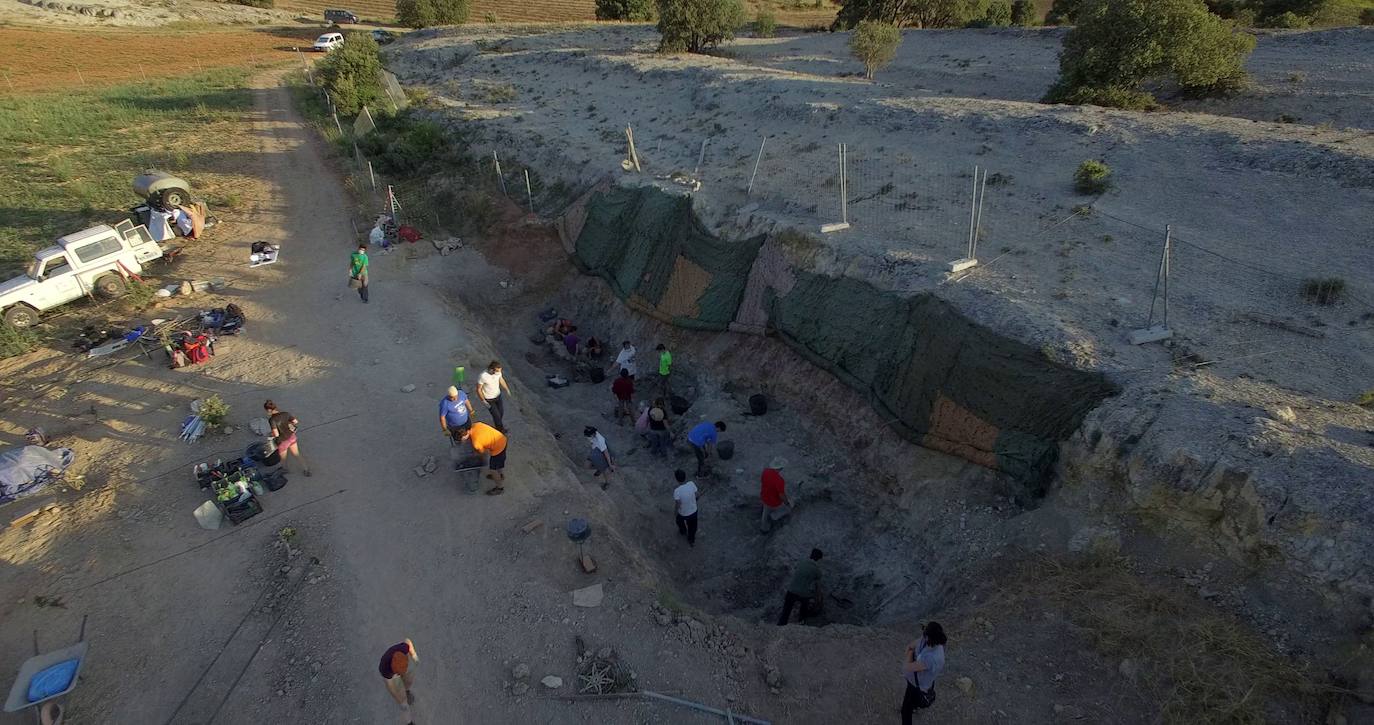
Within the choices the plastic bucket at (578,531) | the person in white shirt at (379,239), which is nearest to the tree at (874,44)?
the person in white shirt at (379,239)

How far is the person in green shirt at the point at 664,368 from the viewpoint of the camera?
1438cm

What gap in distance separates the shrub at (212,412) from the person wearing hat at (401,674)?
757cm

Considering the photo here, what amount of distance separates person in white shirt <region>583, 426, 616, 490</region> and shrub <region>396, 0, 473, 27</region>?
177ft

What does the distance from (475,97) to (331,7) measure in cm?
5075

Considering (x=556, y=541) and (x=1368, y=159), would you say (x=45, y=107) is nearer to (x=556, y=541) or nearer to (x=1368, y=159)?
(x=556, y=541)

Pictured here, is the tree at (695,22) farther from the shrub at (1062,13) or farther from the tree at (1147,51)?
the shrub at (1062,13)

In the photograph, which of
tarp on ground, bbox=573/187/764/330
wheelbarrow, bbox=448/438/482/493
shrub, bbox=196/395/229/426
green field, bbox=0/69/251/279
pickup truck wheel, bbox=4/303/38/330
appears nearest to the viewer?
wheelbarrow, bbox=448/438/482/493

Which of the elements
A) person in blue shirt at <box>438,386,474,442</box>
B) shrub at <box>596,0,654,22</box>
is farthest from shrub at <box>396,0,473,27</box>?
person in blue shirt at <box>438,386,474,442</box>

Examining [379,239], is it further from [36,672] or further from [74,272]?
[36,672]

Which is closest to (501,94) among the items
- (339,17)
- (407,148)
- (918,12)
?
(407,148)

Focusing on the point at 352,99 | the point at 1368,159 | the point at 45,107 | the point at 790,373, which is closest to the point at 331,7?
the point at 45,107

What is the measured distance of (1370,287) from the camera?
1041cm

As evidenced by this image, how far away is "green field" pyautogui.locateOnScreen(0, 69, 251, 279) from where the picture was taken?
21.0 metres

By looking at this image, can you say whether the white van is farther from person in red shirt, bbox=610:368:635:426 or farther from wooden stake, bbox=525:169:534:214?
person in red shirt, bbox=610:368:635:426
